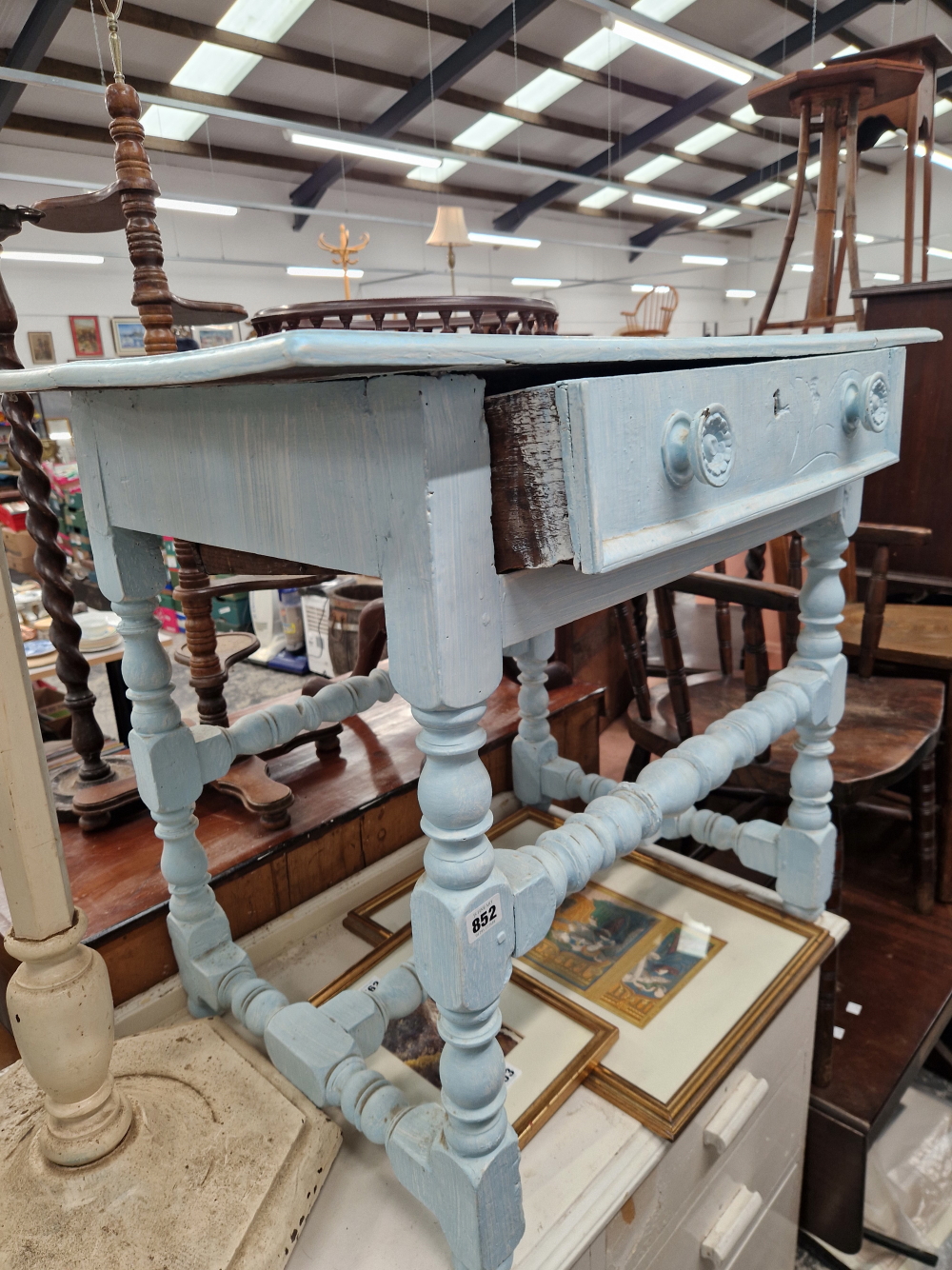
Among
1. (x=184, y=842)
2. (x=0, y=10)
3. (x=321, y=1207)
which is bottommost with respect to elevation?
(x=321, y=1207)

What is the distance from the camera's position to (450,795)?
1.95ft

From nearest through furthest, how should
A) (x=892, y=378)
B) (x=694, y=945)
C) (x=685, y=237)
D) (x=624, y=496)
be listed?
(x=624, y=496)
(x=892, y=378)
(x=694, y=945)
(x=685, y=237)

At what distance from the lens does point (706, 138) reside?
11297 millimetres

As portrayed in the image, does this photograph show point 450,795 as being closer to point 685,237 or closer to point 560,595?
point 560,595

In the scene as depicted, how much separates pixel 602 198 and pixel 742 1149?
49.4ft

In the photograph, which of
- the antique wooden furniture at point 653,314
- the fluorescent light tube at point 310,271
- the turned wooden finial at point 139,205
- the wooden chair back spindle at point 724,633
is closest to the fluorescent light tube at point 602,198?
the fluorescent light tube at point 310,271

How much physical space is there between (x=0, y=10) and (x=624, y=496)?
7.43 metres

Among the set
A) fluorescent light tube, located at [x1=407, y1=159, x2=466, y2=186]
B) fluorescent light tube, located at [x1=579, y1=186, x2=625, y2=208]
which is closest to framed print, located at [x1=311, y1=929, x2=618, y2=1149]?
fluorescent light tube, located at [x1=407, y1=159, x2=466, y2=186]

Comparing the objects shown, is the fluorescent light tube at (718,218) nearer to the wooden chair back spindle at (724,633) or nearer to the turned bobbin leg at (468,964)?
the wooden chair back spindle at (724,633)

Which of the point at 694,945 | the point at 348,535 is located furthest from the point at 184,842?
the point at 694,945

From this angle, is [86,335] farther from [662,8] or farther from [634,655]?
[634,655]

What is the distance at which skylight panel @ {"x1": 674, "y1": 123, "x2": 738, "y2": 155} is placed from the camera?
1107 centimetres

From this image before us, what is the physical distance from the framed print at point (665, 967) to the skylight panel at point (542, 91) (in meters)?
9.92

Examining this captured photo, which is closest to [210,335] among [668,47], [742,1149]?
[668,47]
